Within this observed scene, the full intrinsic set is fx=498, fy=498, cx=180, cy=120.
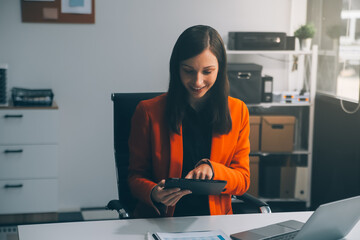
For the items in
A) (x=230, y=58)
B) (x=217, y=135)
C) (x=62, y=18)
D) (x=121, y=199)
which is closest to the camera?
(x=217, y=135)

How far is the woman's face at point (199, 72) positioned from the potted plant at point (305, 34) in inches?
90.3

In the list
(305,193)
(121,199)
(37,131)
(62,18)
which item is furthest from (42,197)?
(305,193)

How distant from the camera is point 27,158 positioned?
3.55 m

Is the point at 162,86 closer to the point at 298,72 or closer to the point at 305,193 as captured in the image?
the point at 298,72

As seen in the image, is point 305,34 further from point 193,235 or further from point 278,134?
point 193,235

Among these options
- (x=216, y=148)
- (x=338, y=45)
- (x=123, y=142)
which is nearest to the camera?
(x=216, y=148)

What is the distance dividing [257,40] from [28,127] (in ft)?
5.93

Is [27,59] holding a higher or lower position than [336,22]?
lower

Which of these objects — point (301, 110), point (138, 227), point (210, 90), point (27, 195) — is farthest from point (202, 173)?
point (301, 110)

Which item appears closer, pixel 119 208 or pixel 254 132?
pixel 119 208

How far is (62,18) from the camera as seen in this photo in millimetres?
3822

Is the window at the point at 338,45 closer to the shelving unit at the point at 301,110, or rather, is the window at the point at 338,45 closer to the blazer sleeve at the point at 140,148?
the shelving unit at the point at 301,110

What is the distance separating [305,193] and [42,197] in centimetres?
202

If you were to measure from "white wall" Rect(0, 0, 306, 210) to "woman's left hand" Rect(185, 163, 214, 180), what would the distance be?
2.42 m
